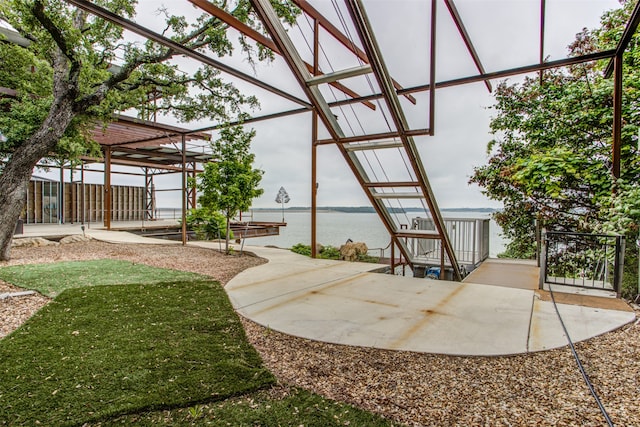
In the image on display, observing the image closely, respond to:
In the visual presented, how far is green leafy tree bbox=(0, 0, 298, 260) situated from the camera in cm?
633

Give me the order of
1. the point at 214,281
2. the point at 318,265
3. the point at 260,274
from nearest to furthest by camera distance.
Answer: the point at 214,281 < the point at 260,274 < the point at 318,265

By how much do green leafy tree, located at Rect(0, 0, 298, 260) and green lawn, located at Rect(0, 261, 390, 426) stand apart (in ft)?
15.2

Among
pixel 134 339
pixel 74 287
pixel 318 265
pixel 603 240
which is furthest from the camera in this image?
pixel 318 265

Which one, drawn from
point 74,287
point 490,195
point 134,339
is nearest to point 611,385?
point 134,339

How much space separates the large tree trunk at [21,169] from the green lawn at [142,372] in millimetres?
4073

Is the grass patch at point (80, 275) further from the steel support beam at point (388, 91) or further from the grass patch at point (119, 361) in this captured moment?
the steel support beam at point (388, 91)

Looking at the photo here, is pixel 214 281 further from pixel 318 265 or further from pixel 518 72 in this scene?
pixel 518 72

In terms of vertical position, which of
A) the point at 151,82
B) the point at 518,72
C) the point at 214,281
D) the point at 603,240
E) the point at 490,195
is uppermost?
the point at 151,82

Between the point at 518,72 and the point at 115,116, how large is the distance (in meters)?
8.94

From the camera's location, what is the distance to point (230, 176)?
7398 mm

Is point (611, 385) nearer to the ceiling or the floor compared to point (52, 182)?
nearer to the floor

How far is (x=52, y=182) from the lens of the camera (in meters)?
15.6

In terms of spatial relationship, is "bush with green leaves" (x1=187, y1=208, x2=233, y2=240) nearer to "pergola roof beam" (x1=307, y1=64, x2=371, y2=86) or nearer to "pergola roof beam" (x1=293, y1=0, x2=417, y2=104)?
"pergola roof beam" (x1=293, y1=0, x2=417, y2=104)

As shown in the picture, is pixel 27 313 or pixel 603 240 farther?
pixel 603 240
